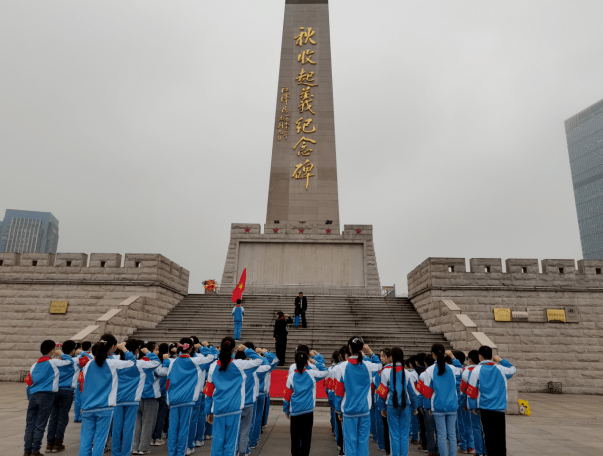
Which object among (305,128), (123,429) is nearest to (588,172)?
(305,128)

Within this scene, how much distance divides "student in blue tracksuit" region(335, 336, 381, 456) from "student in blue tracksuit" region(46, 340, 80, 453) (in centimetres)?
431

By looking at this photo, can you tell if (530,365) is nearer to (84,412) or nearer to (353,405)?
(353,405)

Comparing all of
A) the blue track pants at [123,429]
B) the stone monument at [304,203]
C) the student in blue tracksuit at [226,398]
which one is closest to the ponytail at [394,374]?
the student in blue tracksuit at [226,398]


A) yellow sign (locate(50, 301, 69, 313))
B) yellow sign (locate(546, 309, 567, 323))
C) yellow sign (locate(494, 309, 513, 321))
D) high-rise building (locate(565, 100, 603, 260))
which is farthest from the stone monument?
high-rise building (locate(565, 100, 603, 260))

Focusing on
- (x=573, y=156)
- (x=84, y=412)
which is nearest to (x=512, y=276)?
(x=84, y=412)

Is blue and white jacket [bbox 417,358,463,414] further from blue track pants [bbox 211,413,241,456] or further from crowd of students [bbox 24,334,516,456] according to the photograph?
blue track pants [bbox 211,413,241,456]

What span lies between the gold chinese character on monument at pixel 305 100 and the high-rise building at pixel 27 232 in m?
148

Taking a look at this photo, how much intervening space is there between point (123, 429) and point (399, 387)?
157 inches

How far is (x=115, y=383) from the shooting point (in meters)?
5.15

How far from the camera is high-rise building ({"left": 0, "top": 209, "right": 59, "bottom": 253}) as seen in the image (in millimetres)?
142875

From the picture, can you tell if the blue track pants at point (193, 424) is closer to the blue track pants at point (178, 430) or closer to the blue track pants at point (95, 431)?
the blue track pants at point (178, 430)

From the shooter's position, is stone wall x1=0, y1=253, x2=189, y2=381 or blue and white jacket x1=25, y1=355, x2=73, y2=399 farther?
stone wall x1=0, y1=253, x2=189, y2=381

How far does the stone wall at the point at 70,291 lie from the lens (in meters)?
13.9

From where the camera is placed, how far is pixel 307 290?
18.6 m
